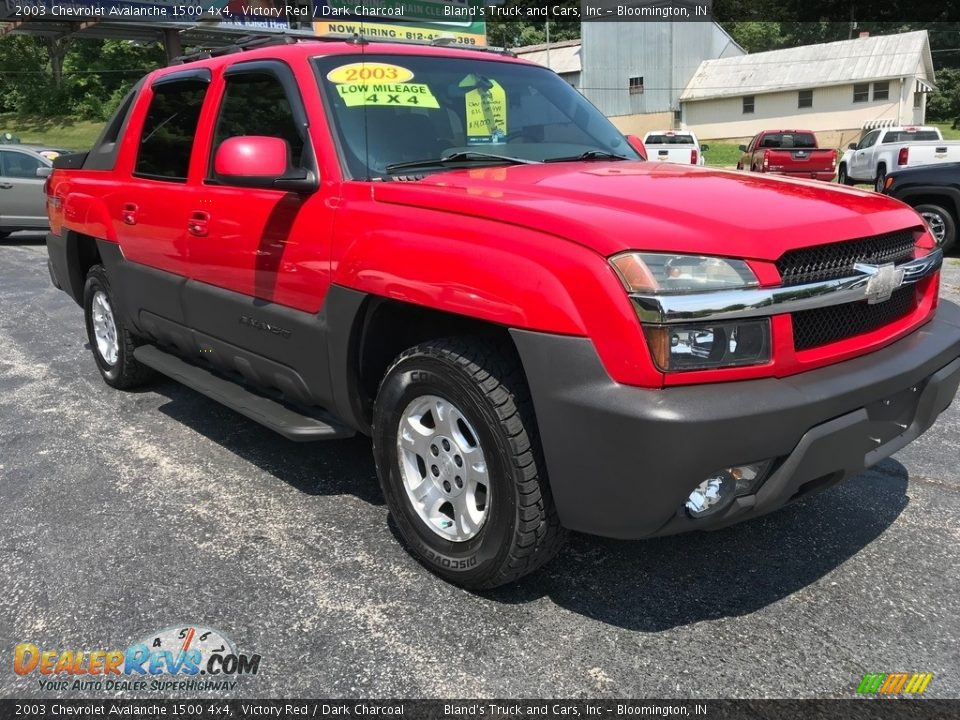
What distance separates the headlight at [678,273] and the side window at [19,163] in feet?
45.2

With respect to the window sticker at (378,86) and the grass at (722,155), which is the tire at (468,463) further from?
the grass at (722,155)

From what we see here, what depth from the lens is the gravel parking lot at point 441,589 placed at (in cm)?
245

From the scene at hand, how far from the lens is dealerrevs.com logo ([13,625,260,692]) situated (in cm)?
245

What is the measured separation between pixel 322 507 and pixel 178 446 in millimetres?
1237

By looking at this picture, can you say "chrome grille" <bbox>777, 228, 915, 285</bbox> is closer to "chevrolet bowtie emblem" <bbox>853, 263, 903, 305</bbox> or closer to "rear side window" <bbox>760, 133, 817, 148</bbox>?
"chevrolet bowtie emblem" <bbox>853, 263, 903, 305</bbox>

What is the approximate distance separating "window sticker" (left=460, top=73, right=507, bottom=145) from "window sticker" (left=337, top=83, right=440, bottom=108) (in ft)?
0.73

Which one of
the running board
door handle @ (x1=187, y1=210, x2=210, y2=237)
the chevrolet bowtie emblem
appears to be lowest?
the running board

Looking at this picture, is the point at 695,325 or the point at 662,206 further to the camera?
the point at 662,206

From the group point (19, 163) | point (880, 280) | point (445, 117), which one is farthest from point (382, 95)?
point (19, 163)

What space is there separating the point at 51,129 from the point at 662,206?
5270cm

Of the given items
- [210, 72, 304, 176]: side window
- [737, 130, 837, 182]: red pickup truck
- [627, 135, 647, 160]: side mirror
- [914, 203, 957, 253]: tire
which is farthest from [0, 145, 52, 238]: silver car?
[737, 130, 837, 182]: red pickup truck

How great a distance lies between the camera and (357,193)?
3.00m

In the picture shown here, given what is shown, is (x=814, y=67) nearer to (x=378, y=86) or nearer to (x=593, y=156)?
(x=593, y=156)

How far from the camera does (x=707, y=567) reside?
3.01 m
